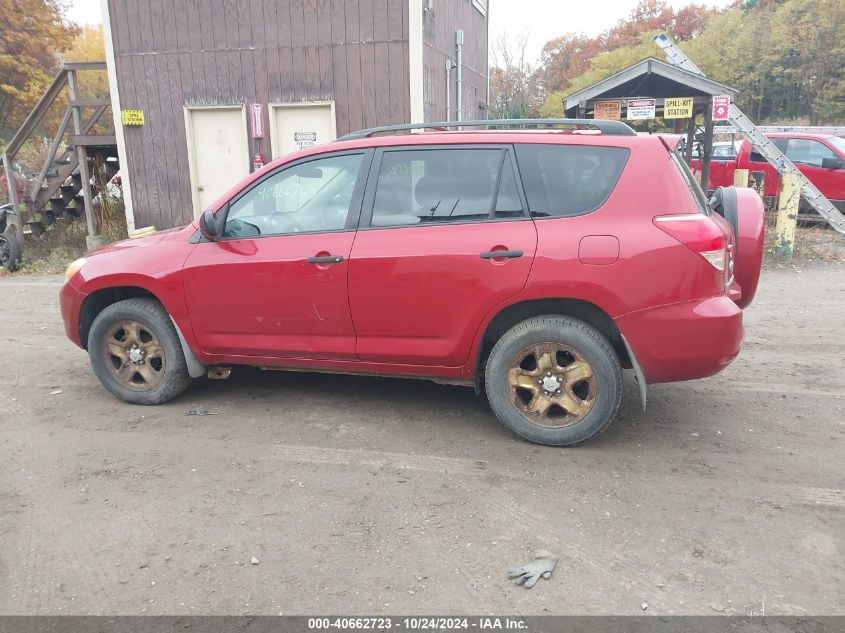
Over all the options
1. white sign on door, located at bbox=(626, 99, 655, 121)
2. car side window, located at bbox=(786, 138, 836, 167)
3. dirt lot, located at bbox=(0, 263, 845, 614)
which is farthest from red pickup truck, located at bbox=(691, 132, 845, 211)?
dirt lot, located at bbox=(0, 263, 845, 614)

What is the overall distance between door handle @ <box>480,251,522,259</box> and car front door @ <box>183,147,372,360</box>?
2.74 feet

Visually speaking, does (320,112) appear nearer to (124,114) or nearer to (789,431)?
(124,114)

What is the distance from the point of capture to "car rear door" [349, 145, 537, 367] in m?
3.69

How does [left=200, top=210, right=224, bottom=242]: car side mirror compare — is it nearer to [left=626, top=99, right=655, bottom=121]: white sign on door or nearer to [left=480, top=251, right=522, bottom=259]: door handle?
[left=480, top=251, right=522, bottom=259]: door handle

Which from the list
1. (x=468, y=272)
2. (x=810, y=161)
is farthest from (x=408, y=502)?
(x=810, y=161)

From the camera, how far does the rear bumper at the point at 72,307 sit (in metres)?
4.61

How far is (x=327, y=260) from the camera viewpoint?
156 inches

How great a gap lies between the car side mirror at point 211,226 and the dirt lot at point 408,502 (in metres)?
1.17

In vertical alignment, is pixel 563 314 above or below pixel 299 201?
below

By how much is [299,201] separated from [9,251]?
29.8ft

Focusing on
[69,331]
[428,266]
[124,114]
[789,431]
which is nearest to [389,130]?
[428,266]

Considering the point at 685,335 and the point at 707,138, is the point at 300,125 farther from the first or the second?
the point at 685,335

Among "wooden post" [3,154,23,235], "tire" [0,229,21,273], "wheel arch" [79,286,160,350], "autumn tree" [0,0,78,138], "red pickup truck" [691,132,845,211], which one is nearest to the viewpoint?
"wheel arch" [79,286,160,350]

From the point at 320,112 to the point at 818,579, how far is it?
9.53 meters
